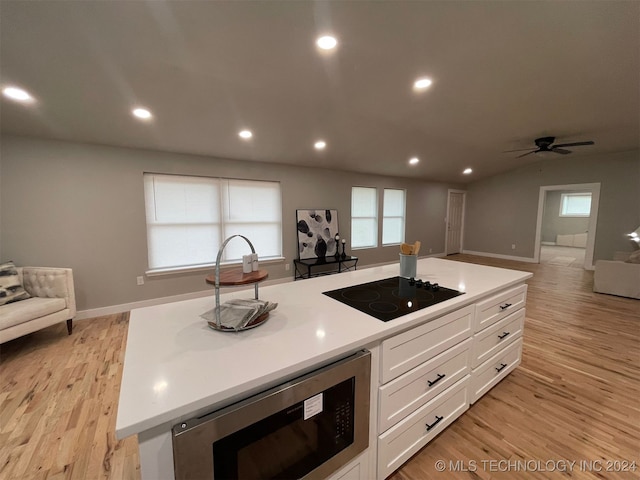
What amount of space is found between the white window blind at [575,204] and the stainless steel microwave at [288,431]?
40.8ft

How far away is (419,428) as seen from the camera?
53.2 inches

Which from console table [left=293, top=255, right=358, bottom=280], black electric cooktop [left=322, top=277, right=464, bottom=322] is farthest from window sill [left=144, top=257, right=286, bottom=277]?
black electric cooktop [left=322, top=277, right=464, bottom=322]

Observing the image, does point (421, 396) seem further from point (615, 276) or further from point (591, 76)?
point (615, 276)

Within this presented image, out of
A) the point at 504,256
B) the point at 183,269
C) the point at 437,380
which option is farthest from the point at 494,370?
the point at 504,256

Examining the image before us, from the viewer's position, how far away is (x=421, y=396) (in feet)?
4.32

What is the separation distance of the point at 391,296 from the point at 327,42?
1.91 m

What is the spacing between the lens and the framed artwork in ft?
15.5

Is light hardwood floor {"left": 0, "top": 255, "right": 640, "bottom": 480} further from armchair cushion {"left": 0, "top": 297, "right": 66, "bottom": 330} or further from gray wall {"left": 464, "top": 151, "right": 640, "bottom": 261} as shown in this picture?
gray wall {"left": 464, "top": 151, "right": 640, "bottom": 261}

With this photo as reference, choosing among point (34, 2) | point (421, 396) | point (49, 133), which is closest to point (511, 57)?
point (421, 396)

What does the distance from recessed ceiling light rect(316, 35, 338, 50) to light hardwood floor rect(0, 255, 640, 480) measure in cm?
281

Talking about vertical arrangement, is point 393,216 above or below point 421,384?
above

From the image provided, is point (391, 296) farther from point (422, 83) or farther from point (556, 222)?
point (556, 222)

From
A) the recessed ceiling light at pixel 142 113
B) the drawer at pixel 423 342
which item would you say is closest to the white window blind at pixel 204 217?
the recessed ceiling light at pixel 142 113

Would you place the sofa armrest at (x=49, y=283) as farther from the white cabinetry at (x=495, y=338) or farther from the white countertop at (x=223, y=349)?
the white cabinetry at (x=495, y=338)
